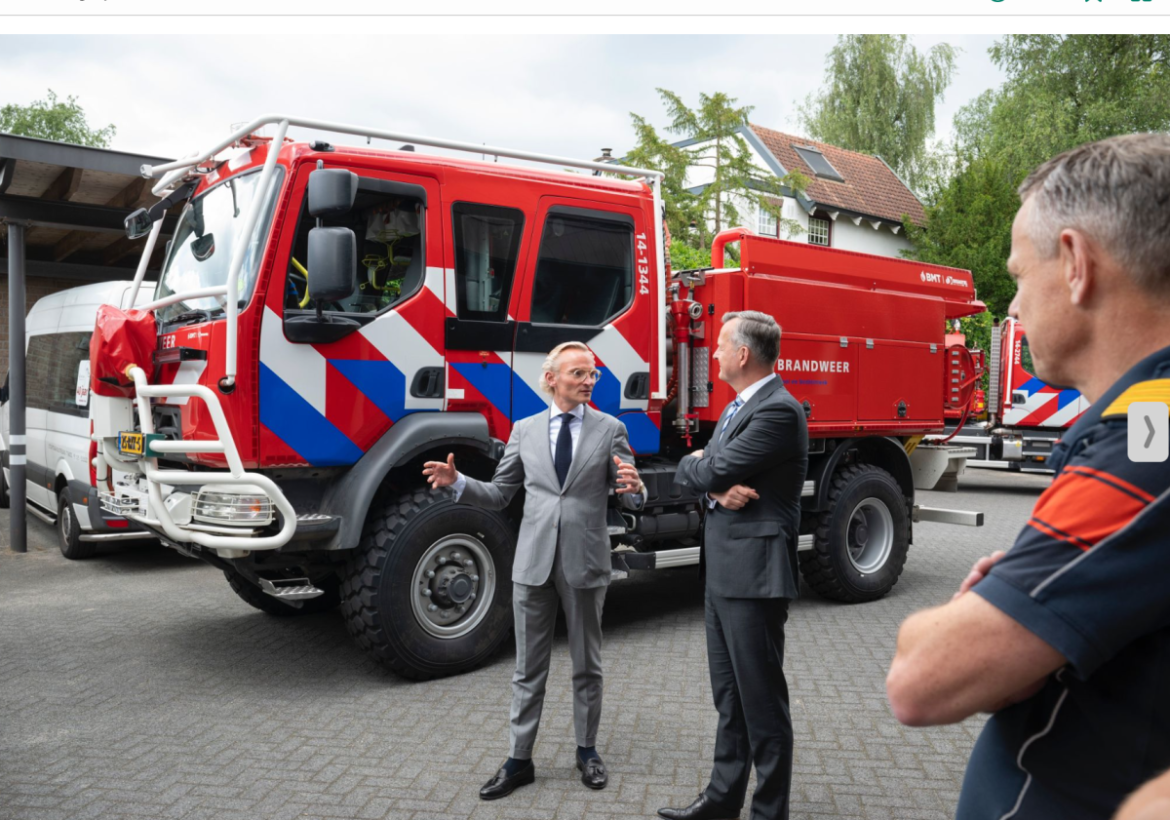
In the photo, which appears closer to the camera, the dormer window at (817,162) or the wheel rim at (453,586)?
the wheel rim at (453,586)

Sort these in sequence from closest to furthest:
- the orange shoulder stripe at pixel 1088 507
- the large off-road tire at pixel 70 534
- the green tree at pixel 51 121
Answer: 1. the orange shoulder stripe at pixel 1088 507
2. the large off-road tire at pixel 70 534
3. the green tree at pixel 51 121

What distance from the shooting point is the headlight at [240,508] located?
489cm

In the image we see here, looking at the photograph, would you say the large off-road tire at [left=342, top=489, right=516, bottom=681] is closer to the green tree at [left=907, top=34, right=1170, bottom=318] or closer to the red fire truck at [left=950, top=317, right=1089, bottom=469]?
the red fire truck at [left=950, top=317, right=1089, bottom=469]

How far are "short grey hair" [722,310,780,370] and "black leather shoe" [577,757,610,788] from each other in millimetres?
1869

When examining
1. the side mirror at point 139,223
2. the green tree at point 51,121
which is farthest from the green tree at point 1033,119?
the green tree at point 51,121

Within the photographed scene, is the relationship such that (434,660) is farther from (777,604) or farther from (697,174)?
(697,174)

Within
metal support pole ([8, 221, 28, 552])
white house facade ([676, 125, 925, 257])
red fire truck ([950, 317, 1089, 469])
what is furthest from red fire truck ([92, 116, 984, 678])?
white house facade ([676, 125, 925, 257])

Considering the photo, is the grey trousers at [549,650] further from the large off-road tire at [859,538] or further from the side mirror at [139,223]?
the side mirror at [139,223]

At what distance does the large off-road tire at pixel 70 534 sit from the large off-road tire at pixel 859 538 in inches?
274

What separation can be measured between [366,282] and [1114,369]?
467cm

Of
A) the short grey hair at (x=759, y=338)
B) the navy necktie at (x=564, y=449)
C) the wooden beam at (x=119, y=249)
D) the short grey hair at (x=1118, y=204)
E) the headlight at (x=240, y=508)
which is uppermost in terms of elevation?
the wooden beam at (x=119, y=249)

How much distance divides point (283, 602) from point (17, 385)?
206 inches

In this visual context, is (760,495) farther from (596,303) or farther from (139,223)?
(139,223)

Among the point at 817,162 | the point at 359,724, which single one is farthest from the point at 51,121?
the point at 359,724
